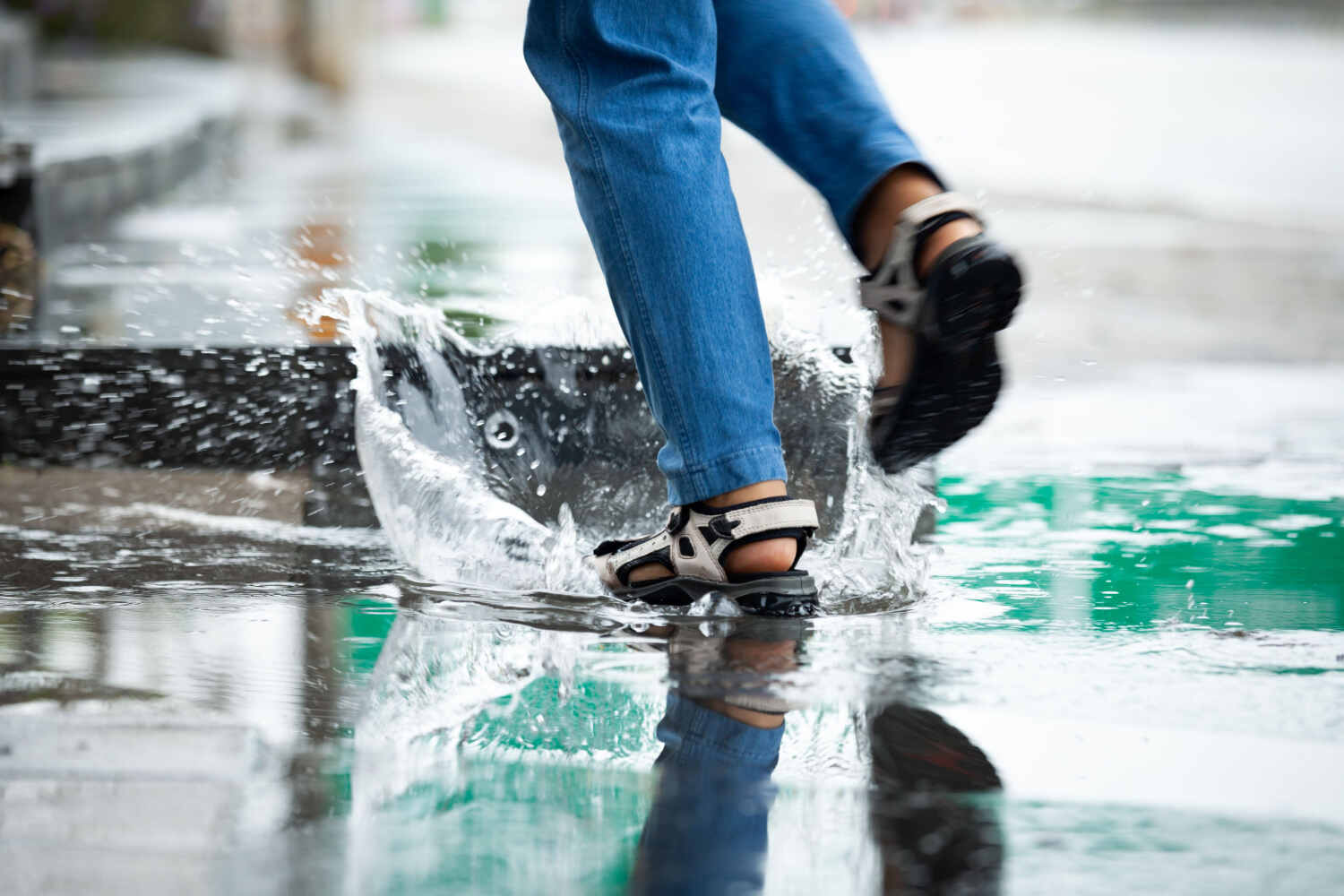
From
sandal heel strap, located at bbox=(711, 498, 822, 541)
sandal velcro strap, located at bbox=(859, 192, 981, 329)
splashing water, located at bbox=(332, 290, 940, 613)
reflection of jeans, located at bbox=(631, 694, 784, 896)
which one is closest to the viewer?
reflection of jeans, located at bbox=(631, 694, 784, 896)

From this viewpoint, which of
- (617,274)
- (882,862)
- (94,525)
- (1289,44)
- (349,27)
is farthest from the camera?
(349,27)

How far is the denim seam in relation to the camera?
4.64 feet

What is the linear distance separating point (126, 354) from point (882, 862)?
1.53m

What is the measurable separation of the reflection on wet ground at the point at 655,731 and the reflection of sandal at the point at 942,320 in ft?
0.62

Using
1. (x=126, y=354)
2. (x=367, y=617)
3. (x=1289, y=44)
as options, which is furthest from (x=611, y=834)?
(x=1289, y=44)

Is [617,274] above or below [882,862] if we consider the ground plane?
above

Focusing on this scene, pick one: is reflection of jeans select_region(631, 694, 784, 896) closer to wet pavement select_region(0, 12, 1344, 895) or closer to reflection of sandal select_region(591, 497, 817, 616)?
wet pavement select_region(0, 12, 1344, 895)

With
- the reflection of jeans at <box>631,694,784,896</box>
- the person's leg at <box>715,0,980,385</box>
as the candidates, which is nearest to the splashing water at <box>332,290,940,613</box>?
the person's leg at <box>715,0,980,385</box>

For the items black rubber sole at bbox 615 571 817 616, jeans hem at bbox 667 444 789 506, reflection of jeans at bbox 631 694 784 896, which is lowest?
reflection of jeans at bbox 631 694 784 896

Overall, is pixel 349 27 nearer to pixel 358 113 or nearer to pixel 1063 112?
pixel 358 113

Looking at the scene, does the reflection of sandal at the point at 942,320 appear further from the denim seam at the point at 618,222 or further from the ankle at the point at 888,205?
the denim seam at the point at 618,222

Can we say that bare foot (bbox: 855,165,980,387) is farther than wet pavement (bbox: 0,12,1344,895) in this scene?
Yes

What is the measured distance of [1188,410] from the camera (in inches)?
110

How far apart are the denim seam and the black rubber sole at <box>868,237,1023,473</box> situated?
26cm
